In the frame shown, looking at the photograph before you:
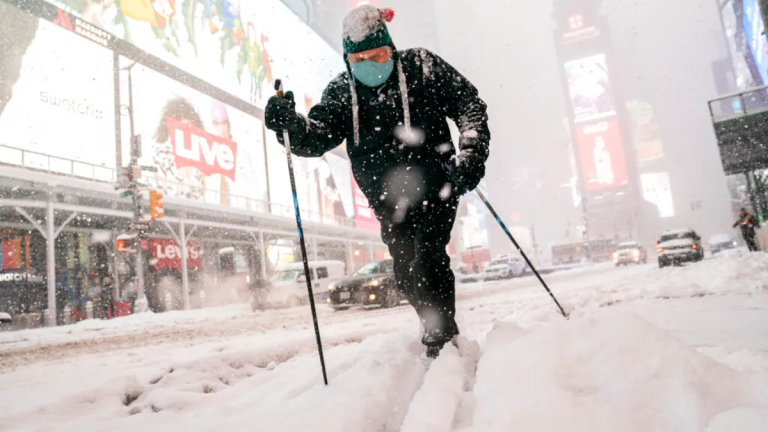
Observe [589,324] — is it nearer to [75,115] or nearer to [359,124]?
[359,124]

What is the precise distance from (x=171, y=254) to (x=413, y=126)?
778 inches

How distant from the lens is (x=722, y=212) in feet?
434

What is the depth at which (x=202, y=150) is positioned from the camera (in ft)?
82.8

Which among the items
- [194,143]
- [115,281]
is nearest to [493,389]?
[115,281]

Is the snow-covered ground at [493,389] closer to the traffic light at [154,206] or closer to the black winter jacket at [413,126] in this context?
the black winter jacket at [413,126]

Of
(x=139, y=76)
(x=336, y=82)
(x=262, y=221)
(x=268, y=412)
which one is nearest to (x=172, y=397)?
(x=268, y=412)

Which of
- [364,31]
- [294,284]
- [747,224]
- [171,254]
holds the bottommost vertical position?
[294,284]

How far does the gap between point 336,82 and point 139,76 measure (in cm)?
2368

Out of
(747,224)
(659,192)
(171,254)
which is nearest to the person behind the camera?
(747,224)

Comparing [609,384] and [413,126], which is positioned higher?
[413,126]

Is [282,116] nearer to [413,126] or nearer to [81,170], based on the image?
[413,126]

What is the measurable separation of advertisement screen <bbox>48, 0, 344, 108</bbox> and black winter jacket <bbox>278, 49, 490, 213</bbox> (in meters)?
21.8

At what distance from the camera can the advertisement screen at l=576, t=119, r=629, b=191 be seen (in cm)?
11619

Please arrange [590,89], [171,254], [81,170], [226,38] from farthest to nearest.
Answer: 1. [590,89]
2. [226,38]
3. [171,254]
4. [81,170]
